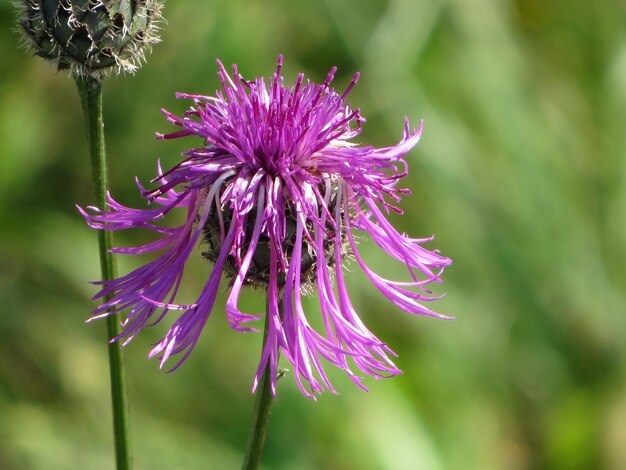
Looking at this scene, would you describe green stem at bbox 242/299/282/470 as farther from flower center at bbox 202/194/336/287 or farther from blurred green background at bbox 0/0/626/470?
blurred green background at bbox 0/0/626/470

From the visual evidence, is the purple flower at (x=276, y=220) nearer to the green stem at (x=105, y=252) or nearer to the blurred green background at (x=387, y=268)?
the green stem at (x=105, y=252)

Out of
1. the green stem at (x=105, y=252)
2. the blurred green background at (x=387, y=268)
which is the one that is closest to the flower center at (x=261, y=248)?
the green stem at (x=105, y=252)

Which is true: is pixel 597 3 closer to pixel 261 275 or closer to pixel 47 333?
pixel 47 333

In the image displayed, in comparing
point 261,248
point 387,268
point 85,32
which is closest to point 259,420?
point 261,248

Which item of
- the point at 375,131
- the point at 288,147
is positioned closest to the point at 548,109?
the point at 375,131

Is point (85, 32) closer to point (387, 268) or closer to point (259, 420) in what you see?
point (259, 420)

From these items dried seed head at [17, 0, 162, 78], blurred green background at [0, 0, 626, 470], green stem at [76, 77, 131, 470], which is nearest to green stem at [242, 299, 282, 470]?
green stem at [76, 77, 131, 470]
